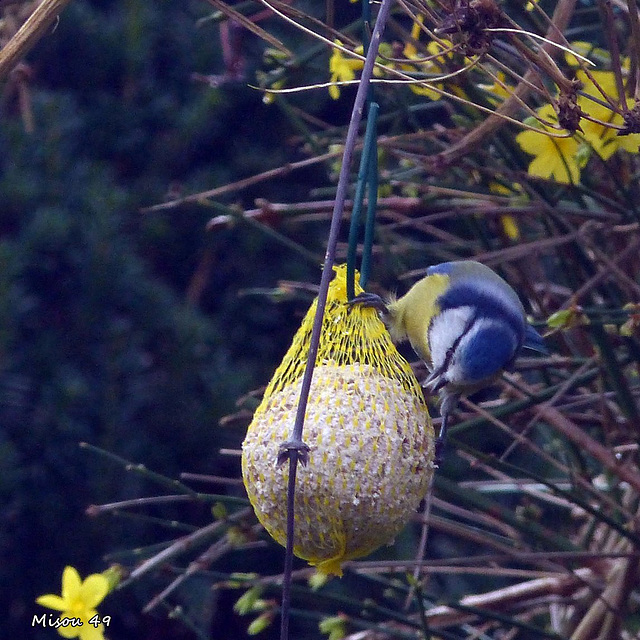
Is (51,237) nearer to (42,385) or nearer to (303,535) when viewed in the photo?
(42,385)

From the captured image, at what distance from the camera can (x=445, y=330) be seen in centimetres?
188

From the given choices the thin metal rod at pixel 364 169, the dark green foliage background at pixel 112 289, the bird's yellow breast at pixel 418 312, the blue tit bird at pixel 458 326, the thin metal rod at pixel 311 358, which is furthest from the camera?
the dark green foliage background at pixel 112 289

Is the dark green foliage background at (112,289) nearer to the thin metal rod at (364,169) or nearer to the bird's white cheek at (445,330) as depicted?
the bird's white cheek at (445,330)

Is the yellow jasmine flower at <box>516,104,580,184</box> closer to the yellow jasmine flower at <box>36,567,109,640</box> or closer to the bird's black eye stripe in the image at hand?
the bird's black eye stripe

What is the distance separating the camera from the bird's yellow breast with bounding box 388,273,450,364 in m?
2.01

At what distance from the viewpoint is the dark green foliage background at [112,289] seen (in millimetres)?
3074

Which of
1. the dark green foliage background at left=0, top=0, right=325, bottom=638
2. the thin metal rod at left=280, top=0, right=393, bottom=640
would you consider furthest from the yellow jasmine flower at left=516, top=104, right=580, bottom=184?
the dark green foliage background at left=0, top=0, right=325, bottom=638

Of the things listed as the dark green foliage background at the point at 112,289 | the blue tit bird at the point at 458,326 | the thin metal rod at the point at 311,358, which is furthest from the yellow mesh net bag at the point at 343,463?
the dark green foliage background at the point at 112,289

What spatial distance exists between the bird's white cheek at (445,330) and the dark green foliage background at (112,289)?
136 centimetres

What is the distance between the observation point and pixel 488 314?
1892mm

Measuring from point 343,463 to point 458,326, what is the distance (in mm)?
543

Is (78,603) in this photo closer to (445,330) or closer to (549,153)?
(445,330)

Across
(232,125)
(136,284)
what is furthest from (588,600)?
(232,125)

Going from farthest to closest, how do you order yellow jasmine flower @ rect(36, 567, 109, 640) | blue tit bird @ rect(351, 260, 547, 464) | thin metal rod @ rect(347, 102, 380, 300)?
1. blue tit bird @ rect(351, 260, 547, 464)
2. yellow jasmine flower @ rect(36, 567, 109, 640)
3. thin metal rod @ rect(347, 102, 380, 300)
